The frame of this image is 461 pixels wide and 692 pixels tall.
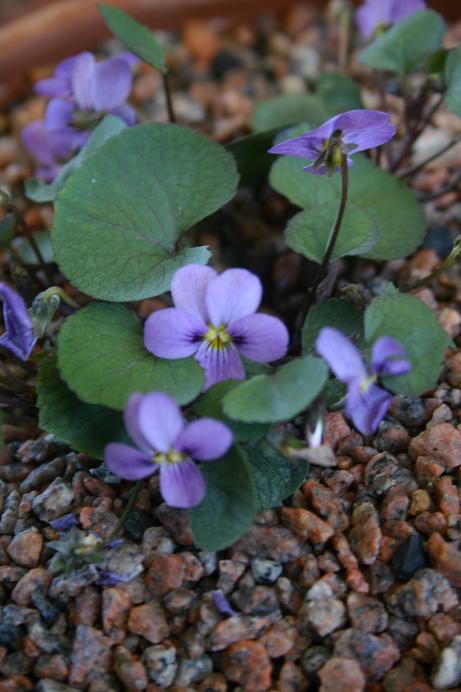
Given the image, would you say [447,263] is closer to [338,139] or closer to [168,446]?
[338,139]

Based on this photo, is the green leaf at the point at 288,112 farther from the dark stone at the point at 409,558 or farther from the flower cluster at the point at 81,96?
the dark stone at the point at 409,558

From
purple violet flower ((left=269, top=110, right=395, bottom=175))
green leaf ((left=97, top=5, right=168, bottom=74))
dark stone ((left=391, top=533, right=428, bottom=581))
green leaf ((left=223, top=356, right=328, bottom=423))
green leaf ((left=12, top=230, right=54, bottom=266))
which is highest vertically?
green leaf ((left=97, top=5, right=168, bottom=74))

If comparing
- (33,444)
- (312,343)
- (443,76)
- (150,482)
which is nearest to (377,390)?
(312,343)

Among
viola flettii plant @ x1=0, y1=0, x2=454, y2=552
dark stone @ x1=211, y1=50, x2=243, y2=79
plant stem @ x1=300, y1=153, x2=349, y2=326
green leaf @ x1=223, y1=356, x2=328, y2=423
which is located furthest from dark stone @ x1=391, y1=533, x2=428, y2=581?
dark stone @ x1=211, y1=50, x2=243, y2=79

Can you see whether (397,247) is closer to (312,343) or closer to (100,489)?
(312,343)

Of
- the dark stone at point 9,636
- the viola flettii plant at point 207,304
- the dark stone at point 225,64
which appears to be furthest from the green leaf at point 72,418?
the dark stone at point 225,64

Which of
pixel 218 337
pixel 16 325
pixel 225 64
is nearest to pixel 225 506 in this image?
pixel 218 337

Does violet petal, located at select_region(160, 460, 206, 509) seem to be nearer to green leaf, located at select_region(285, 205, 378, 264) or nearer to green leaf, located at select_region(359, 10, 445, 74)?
green leaf, located at select_region(285, 205, 378, 264)

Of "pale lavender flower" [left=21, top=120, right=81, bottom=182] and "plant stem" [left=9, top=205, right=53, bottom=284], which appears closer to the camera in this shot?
"plant stem" [left=9, top=205, right=53, bottom=284]
